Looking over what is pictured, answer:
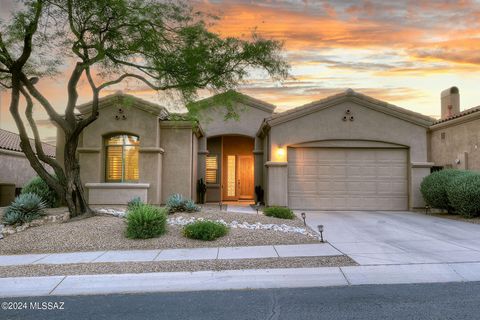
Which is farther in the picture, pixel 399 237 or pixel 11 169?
pixel 11 169

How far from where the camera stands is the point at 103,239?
369 inches

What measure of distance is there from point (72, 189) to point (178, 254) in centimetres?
589

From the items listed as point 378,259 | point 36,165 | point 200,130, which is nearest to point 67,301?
point 378,259

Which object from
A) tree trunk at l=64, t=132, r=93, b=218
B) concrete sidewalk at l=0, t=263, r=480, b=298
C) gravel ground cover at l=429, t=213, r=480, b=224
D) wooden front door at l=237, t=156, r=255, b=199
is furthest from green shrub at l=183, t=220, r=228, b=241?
wooden front door at l=237, t=156, r=255, b=199

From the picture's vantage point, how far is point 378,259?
24.1 ft

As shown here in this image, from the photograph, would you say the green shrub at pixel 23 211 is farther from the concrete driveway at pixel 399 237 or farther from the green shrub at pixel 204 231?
the concrete driveway at pixel 399 237

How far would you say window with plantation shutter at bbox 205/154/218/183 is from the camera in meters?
22.3

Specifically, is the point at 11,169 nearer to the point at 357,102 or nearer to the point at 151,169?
the point at 151,169

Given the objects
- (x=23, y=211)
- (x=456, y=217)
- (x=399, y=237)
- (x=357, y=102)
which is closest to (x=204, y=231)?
(x=399, y=237)

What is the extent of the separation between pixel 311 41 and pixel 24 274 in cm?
1200

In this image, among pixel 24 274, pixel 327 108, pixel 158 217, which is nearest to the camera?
pixel 24 274

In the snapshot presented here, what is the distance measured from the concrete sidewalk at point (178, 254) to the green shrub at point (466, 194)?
7382mm

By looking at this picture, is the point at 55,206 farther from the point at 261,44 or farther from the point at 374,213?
the point at 374,213

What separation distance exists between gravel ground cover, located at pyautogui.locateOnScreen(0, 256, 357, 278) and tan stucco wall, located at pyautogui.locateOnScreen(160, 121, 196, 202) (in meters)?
10.1
